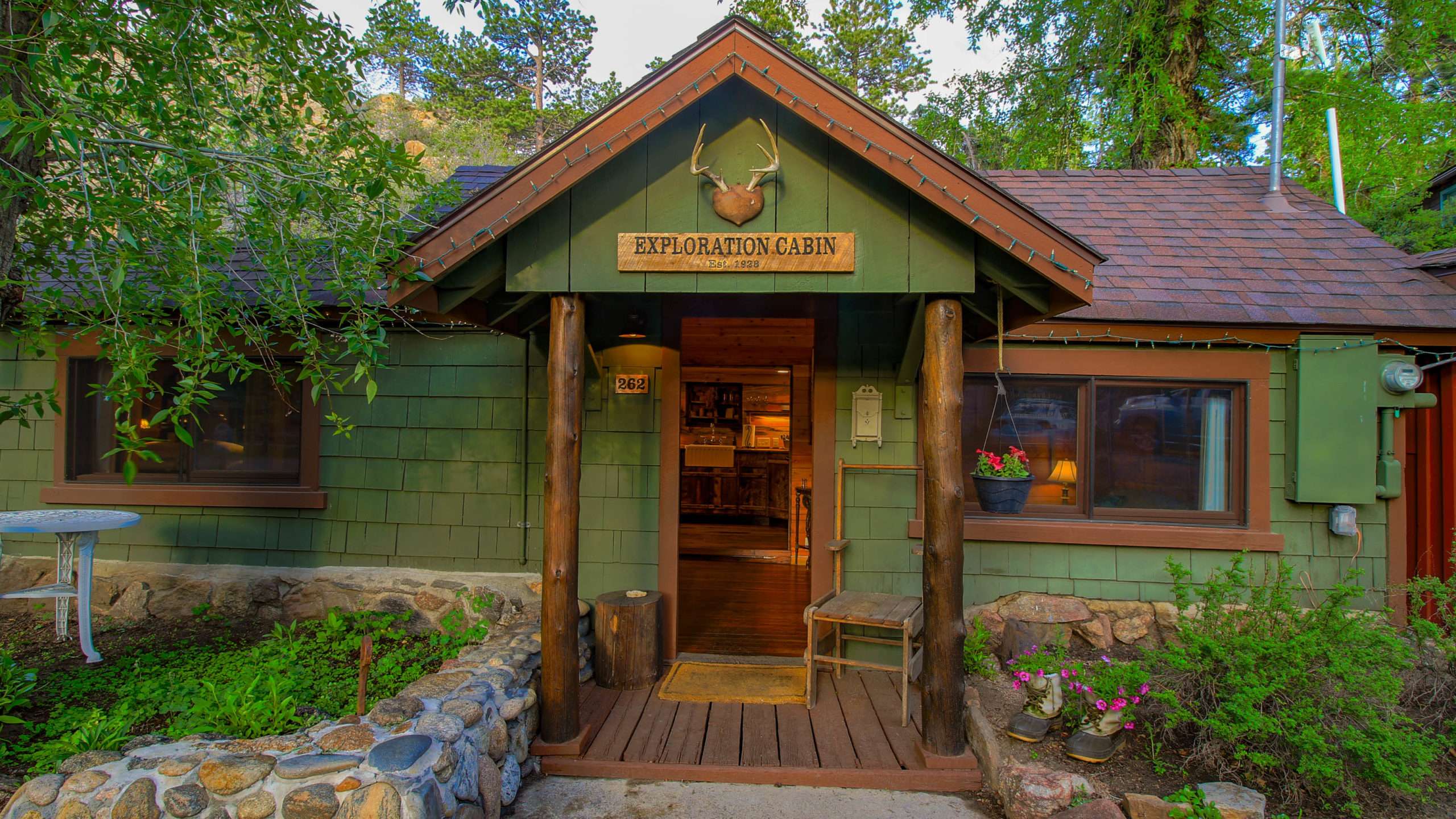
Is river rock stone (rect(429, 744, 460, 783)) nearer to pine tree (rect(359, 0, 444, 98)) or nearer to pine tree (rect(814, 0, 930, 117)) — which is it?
pine tree (rect(359, 0, 444, 98))

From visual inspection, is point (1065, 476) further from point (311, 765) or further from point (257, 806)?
point (257, 806)

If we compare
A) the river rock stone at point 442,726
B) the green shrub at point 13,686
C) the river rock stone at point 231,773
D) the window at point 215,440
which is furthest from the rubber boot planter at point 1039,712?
the window at point 215,440

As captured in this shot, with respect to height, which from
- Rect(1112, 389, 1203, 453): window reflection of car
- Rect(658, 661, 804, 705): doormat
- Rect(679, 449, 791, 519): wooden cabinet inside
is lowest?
Rect(658, 661, 804, 705): doormat

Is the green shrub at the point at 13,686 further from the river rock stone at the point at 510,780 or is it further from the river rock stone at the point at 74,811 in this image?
the river rock stone at the point at 510,780

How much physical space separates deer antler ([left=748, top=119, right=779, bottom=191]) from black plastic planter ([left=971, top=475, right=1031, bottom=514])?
6.65 feet

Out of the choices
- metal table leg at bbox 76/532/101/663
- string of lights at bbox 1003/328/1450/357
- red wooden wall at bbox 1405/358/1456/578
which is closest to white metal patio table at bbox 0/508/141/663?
metal table leg at bbox 76/532/101/663

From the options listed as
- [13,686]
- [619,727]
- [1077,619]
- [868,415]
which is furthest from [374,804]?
[1077,619]

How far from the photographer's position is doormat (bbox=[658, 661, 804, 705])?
435cm

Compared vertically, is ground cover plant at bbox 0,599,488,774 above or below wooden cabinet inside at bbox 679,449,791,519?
below

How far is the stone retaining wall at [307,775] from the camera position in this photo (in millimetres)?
2586

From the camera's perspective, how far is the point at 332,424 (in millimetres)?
5352

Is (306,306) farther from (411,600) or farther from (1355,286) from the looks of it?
(1355,286)

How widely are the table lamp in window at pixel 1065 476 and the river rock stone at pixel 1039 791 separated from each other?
7.18ft

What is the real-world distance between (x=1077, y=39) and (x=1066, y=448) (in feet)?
36.1
